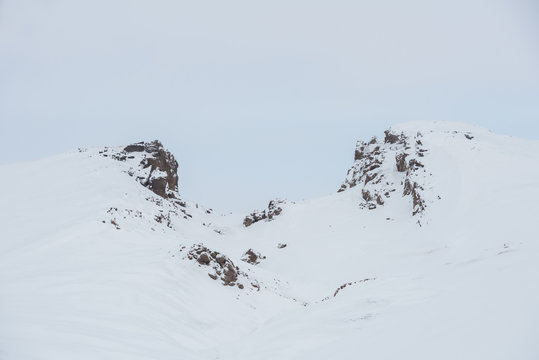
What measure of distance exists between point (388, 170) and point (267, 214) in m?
A: 16.0

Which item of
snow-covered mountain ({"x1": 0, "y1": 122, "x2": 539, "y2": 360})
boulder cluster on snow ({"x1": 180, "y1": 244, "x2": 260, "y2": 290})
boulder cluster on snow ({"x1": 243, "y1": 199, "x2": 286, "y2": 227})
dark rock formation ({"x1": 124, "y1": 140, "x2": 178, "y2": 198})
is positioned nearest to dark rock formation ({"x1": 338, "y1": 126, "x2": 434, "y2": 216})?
snow-covered mountain ({"x1": 0, "y1": 122, "x2": 539, "y2": 360})

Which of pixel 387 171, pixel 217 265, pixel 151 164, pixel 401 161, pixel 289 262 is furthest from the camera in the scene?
pixel 151 164

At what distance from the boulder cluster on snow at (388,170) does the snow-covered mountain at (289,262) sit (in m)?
0.25

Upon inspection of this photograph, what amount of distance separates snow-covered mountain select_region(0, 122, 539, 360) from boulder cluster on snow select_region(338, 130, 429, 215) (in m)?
0.25

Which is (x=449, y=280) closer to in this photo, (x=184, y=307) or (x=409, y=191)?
(x=184, y=307)

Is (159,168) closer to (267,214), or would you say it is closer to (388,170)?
(267,214)

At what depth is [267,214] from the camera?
150ft

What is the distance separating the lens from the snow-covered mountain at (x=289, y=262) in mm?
6215

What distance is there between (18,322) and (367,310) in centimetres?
732

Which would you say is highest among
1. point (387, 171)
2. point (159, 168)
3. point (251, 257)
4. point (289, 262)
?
point (159, 168)

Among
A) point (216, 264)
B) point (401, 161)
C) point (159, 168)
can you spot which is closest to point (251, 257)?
point (216, 264)

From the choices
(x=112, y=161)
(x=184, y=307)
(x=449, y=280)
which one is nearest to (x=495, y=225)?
(x=449, y=280)

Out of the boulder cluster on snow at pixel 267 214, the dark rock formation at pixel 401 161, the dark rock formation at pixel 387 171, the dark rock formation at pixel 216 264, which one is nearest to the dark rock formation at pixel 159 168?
the boulder cluster on snow at pixel 267 214

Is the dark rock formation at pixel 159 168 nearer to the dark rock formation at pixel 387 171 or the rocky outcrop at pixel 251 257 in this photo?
the rocky outcrop at pixel 251 257
